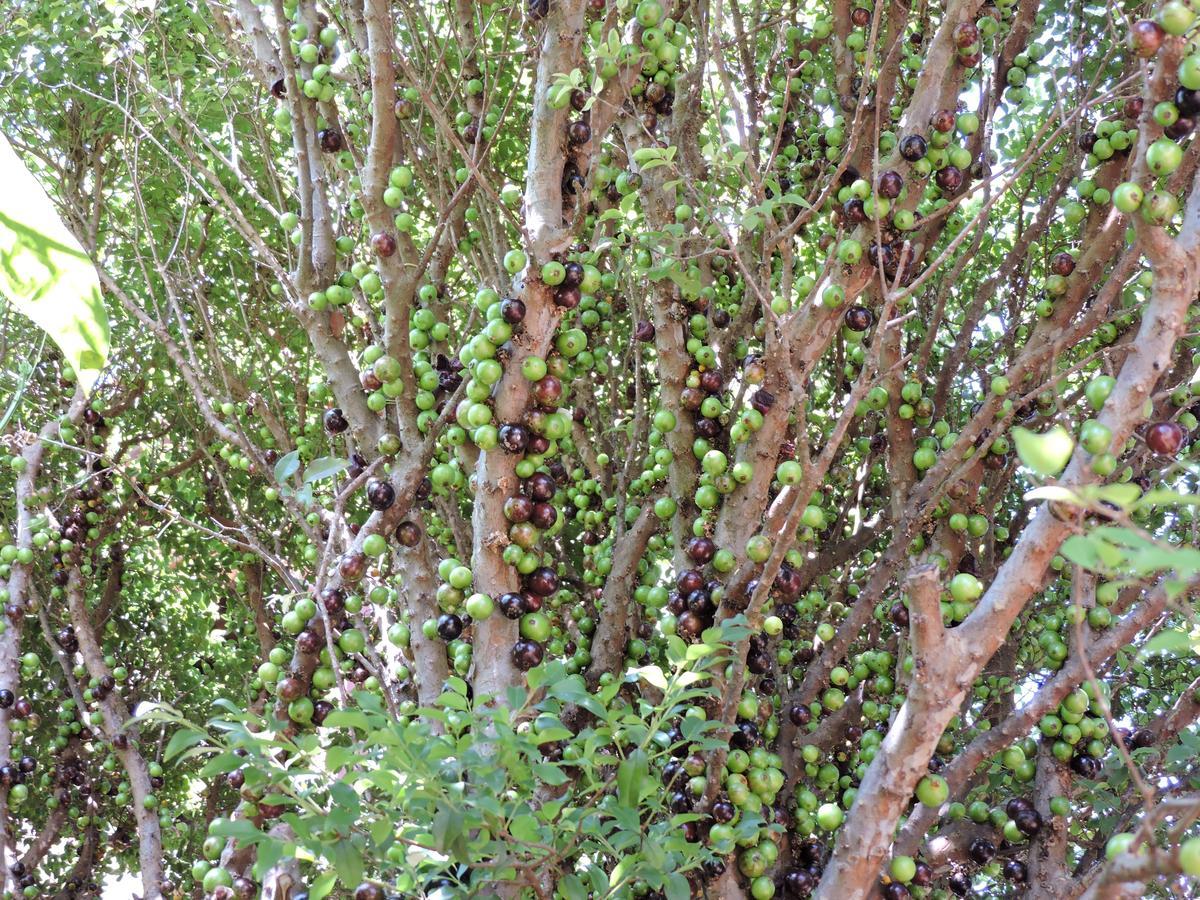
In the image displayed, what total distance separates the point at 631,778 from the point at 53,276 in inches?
74.3

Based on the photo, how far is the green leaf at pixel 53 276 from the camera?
60 centimetres

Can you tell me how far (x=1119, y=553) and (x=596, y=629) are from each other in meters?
3.18

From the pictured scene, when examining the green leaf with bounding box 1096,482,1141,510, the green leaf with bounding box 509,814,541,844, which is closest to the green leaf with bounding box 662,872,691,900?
the green leaf with bounding box 509,814,541,844

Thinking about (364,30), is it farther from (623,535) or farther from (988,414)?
(988,414)

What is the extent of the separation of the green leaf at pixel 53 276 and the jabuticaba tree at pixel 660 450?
1469mm

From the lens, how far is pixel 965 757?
3264mm

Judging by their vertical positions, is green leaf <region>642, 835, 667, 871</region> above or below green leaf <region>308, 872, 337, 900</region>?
below

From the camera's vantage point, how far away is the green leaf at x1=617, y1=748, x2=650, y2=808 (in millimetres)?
2238

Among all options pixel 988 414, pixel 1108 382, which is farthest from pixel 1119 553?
pixel 988 414

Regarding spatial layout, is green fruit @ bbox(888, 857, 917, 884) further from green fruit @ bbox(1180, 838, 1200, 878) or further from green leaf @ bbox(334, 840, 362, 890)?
green leaf @ bbox(334, 840, 362, 890)

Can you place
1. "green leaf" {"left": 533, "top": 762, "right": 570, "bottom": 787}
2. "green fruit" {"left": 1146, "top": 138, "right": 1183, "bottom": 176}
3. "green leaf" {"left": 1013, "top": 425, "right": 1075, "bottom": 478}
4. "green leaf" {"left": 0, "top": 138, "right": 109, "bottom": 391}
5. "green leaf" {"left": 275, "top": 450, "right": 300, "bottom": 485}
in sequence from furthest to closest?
1. "green leaf" {"left": 275, "top": 450, "right": 300, "bottom": 485}
2. "green fruit" {"left": 1146, "top": 138, "right": 1183, "bottom": 176}
3. "green leaf" {"left": 533, "top": 762, "right": 570, "bottom": 787}
4. "green leaf" {"left": 1013, "top": 425, "right": 1075, "bottom": 478}
5. "green leaf" {"left": 0, "top": 138, "right": 109, "bottom": 391}

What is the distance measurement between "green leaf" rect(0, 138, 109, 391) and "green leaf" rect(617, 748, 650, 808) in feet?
6.05

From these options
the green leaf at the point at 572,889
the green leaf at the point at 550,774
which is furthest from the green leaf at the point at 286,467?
the green leaf at the point at 572,889

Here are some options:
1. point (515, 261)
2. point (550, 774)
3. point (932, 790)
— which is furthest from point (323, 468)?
point (932, 790)
